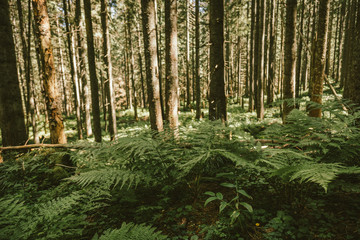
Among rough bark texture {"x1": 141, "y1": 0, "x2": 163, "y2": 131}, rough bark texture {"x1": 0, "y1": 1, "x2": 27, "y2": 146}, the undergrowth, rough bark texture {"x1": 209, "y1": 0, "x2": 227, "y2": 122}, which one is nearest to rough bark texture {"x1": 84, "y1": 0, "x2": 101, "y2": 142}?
rough bark texture {"x1": 0, "y1": 1, "x2": 27, "y2": 146}

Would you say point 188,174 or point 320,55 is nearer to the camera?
point 188,174

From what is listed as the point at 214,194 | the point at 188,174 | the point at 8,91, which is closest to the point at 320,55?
the point at 188,174

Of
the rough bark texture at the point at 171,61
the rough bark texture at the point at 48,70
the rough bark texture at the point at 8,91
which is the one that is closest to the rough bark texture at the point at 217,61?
the rough bark texture at the point at 171,61

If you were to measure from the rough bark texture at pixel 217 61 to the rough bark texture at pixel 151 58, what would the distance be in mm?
1770

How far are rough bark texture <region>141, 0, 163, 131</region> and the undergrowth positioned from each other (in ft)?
7.02

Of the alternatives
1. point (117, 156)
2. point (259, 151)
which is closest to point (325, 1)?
point (259, 151)

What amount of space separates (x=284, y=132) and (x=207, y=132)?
127 centimetres

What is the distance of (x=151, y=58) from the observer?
5.53 metres

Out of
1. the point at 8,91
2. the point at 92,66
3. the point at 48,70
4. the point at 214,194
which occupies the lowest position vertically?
the point at 214,194

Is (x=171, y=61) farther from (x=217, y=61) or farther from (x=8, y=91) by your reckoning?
(x=8, y=91)

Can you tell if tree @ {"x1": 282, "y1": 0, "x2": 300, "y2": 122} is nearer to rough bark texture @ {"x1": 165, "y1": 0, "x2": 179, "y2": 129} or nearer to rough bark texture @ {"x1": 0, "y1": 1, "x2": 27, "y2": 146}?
rough bark texture @ {"x1": 165, "y1": 0, "x2": 179, "y2": 129}

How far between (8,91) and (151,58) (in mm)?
3928

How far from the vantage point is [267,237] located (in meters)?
1.92

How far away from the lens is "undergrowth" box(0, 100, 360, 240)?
75.0 inches
